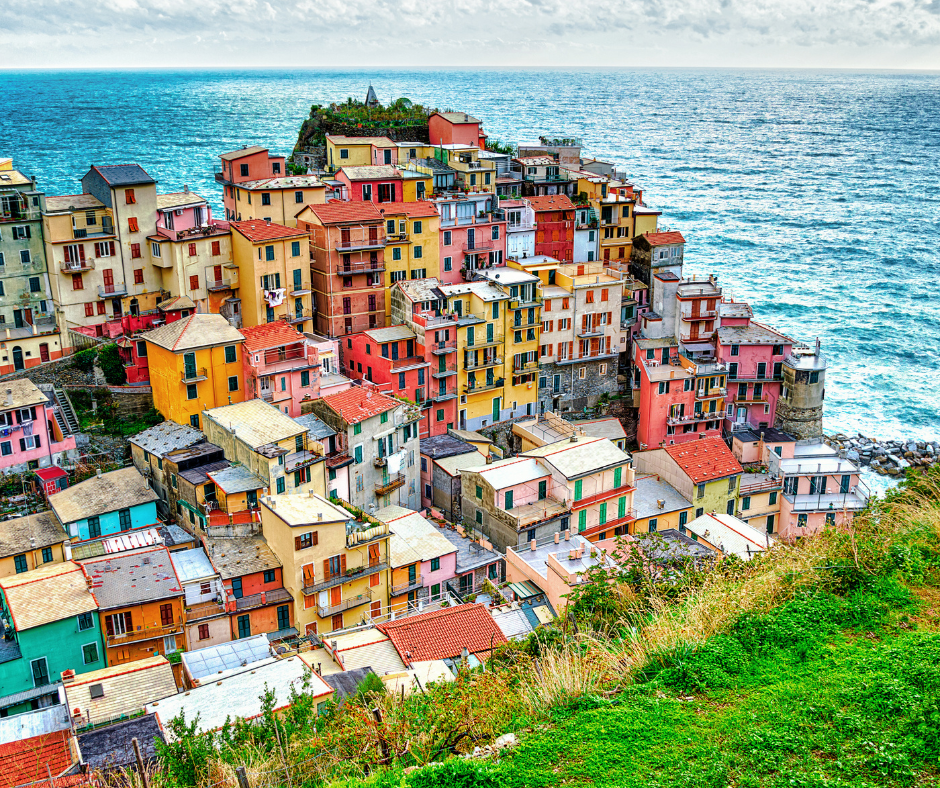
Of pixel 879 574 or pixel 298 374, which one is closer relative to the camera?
pixel 879 574

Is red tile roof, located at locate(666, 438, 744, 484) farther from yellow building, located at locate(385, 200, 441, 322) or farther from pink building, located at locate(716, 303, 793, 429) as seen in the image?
yellow building, located at locate(385, 200, 441, 322)

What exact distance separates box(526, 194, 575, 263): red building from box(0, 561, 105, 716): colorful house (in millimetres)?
40905

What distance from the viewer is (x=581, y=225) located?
6481cm

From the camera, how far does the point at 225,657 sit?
30.3m

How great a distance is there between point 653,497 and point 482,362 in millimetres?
12758

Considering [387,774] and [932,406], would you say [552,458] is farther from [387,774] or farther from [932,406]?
[932,406]

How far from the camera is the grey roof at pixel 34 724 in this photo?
25969mm

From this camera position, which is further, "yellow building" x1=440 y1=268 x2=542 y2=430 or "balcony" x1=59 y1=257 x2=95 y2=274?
"yellow building" x1=440 y1=268 x2=542 y2=430

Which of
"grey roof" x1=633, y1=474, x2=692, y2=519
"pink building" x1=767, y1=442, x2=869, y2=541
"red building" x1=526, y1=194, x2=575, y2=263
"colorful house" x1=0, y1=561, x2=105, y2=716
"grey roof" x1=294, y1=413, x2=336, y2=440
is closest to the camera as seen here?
"colorful house" x1=0, y1=561, x2=105, y2=716

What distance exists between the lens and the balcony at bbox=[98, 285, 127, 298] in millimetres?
49094

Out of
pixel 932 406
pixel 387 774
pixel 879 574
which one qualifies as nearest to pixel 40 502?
pixel 387 774

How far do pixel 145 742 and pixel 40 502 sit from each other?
19162 mm

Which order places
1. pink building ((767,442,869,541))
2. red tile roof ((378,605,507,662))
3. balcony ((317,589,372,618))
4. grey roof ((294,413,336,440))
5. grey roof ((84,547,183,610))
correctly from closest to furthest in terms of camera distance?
red tile roof ((378,605,507,662))
grey roof ((84,547,183,610))
balcony ((317,589,372,618))
grey roof ((294,413,336,440))
pink building ((767,442,869,541))

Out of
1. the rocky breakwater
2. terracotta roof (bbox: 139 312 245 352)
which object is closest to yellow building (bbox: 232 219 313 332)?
terracotta roof (bbox: 139 312 245 352)
